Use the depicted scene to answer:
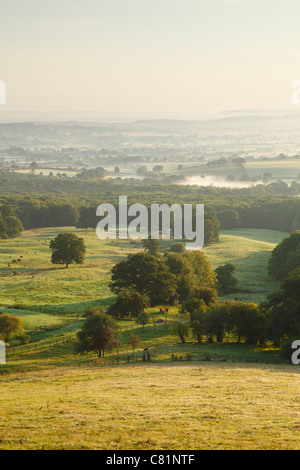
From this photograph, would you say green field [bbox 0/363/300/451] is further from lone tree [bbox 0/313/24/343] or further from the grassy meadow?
lone tree [bbox 0/313/24/343]

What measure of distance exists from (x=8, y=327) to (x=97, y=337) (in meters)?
10.9

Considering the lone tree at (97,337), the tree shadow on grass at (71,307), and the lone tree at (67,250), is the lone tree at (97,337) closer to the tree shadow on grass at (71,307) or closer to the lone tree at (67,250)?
the tree shadow on grass at (71,307)

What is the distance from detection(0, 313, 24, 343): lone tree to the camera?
157ft

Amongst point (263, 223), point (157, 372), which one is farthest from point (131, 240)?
point (157, 372)

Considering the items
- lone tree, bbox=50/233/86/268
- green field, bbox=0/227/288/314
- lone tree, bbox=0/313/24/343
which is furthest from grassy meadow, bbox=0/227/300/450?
lone tree, bbox=50/233/86/268

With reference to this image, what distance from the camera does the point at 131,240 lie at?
124688 mm

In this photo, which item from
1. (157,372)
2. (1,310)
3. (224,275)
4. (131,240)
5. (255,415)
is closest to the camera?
(255,415)

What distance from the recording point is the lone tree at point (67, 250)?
88.4 meters

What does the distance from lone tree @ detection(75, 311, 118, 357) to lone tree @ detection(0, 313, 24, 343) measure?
8843mm

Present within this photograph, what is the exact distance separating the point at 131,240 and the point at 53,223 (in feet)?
117

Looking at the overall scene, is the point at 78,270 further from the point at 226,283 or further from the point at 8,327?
the point at 8,327

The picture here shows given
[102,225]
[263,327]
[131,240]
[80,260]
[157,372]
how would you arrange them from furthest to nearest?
[102,225], [131,240], [80,260], [263,327], [157,372]
